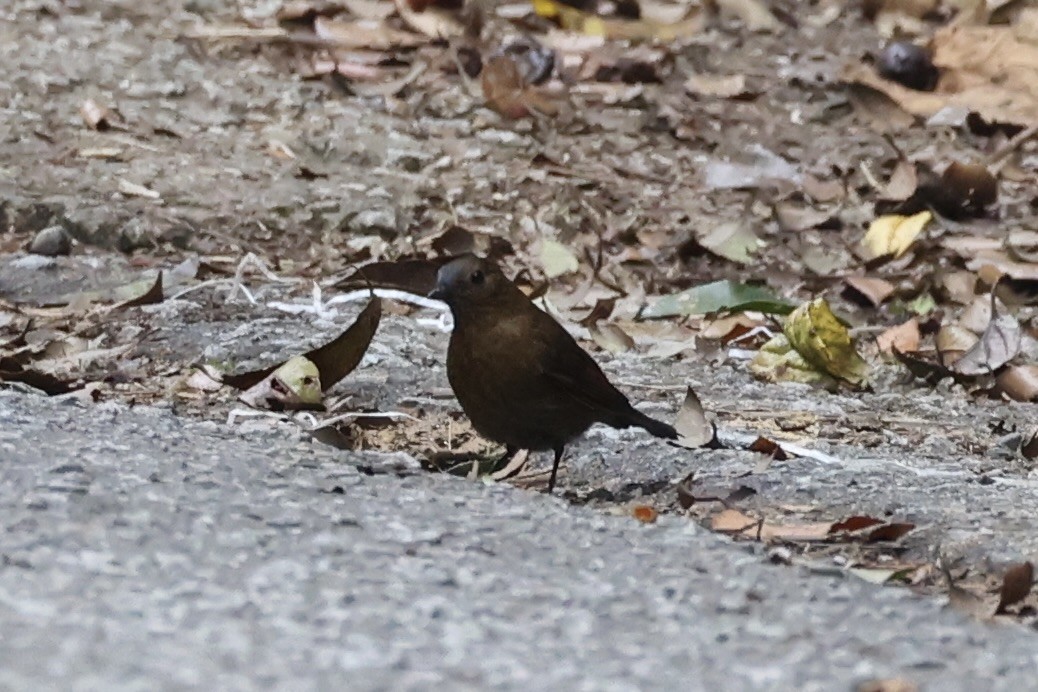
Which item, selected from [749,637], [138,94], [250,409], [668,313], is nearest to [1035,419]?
[668,313]

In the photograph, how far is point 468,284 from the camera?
3996 mm

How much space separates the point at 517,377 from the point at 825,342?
48.7 inches

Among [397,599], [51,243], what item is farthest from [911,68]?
[397,599]

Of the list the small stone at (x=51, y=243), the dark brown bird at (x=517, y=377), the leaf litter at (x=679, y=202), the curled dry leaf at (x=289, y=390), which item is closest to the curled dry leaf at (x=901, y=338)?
the leaf litter at (x=679, y=202)

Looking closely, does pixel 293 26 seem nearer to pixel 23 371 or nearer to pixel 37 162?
pixel 37 162

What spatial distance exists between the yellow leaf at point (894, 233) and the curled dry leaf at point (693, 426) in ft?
8.35

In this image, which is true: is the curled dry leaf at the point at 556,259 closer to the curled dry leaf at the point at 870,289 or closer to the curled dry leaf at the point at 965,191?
the curled dry leaf at the point at 870,289

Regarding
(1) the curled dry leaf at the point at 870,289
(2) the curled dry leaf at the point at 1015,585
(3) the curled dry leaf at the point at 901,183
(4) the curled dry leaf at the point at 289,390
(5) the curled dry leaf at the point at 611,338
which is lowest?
(1) the curled dry leaf at the point at 870,289

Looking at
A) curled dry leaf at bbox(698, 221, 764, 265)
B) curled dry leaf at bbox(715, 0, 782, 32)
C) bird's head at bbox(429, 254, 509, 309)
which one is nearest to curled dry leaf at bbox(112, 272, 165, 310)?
bird's head at bbox(429, 254, 509, 309)

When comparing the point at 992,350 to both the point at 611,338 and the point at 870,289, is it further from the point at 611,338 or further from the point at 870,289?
the point at 611,338

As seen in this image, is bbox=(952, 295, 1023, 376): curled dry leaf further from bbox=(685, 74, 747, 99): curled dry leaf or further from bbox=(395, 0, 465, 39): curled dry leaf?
bbox=(395, 0, 465, 39): curled dry leaf

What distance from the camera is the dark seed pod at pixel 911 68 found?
319 inches

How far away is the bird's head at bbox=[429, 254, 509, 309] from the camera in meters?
3.99

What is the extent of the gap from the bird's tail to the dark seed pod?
4.63 meters
